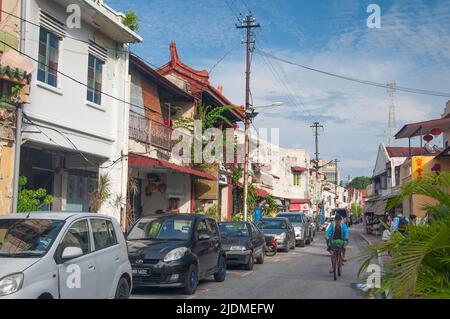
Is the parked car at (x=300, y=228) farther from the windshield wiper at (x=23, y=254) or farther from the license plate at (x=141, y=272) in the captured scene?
the windshield wiper at (x=23, y=254)

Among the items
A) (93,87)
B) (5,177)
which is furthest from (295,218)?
(5,177)

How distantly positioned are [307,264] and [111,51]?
394 inches

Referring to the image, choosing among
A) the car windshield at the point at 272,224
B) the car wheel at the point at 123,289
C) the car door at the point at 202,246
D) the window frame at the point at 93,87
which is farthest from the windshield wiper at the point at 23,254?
the car windshield at the point at 272,224

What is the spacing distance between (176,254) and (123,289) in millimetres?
2441

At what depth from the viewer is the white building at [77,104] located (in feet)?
46.5

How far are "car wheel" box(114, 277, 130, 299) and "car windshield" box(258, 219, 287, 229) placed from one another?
52.0 ft

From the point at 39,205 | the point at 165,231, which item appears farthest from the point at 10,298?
the point at 39,205

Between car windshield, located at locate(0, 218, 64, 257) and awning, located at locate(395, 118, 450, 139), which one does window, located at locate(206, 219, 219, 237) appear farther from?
awning, located at locate(395, 118, 450, 139)

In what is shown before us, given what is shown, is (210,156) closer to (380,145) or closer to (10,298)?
(10,298)

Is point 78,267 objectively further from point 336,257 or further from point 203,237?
point 336,257

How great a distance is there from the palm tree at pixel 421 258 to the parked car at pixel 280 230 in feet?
60.1

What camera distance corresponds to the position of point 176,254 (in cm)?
1098

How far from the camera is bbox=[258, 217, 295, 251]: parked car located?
23.8 metres

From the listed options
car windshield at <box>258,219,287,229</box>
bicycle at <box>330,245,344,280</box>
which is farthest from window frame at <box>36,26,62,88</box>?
car windshield at <box>258,219,287,229</box>
